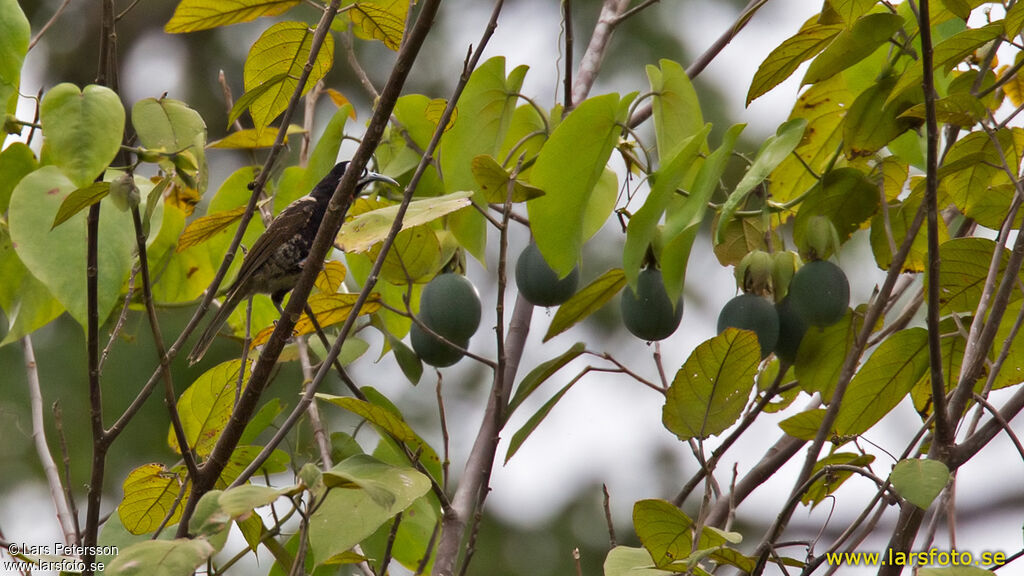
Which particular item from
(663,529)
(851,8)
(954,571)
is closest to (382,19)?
(851,8)

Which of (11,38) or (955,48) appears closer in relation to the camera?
(11,38)

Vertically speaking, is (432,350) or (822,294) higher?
(822,294)

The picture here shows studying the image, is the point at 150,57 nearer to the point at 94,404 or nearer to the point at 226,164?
the point at 226,164

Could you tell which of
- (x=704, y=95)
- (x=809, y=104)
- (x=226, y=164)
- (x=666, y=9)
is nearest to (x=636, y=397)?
(x=704, y=95)

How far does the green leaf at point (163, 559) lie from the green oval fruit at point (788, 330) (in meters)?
1.22

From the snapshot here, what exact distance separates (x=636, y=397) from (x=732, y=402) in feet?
13.6

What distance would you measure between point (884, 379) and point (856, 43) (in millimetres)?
590

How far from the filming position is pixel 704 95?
16.5 ft

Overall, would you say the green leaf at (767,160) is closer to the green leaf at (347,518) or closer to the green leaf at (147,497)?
the green leaf at (347,518)

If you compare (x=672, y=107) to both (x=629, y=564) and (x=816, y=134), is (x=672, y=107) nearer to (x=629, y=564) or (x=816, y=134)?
(x=816, y=134)

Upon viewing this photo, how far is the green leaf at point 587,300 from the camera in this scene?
2076 mm

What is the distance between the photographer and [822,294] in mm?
1871

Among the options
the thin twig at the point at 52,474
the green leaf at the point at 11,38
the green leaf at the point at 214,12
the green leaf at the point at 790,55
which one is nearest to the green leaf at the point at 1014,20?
the green leaf at the point at 790,55

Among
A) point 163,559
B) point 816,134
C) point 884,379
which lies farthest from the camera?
point 816,134
